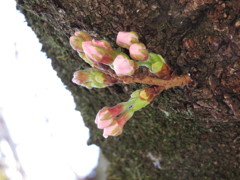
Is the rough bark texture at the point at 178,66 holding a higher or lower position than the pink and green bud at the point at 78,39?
lower

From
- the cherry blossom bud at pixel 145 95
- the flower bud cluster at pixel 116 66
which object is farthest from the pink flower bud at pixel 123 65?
the cherry blossom bud at pixel 145 95

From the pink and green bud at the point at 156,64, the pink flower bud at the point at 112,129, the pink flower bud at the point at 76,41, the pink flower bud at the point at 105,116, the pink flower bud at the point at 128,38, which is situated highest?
the pink flower bud at the point at 76,41

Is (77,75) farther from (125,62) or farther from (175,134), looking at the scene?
(175,134)

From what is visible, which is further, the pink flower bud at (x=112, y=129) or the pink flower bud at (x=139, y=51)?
the pink flower bud at (x=112, y=129)

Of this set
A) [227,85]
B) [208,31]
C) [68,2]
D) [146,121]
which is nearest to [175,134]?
[146,121]

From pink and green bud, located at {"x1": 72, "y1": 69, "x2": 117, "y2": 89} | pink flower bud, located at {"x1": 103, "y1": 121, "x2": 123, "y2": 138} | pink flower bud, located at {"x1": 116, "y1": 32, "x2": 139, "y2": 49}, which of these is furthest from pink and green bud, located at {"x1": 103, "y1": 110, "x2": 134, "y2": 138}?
pink flower bud, located at {"x1": 116, "y1": 32, "x2": 139, "y2": 49}

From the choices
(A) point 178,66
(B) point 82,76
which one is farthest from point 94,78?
(A) point 178,66

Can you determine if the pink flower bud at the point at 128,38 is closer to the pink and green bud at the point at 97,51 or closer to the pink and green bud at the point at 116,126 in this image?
the pink and green bud at the point at 97,51
